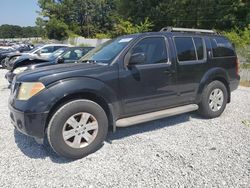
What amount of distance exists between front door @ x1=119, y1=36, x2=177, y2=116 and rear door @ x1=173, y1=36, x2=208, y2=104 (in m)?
0.22

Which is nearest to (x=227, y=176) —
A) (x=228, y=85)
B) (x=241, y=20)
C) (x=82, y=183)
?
(x=82, y=183)

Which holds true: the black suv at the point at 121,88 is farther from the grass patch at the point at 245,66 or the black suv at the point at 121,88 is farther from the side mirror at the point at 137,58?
the grass patch at the point at 245,66

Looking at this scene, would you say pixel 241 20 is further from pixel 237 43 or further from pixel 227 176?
pixel 227 176

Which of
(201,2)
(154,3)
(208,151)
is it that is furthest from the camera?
(154,3)

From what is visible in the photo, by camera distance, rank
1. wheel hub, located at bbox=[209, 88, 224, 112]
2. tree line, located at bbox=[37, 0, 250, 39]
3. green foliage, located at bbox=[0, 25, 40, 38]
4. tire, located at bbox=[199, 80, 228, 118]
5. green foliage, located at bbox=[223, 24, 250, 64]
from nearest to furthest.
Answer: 1. tire, located at bbox=[199, 80, 228, 118]
2. wheel hub, located at bbox=[209, 88, 224, 112]
3. green foliage, located at bbox=[223, 24, 250, 64]
4. tree line, located at bbox=[37, 0, 250, 39]
5. green foliage, located at bbox=[0, 25, 40, 38]

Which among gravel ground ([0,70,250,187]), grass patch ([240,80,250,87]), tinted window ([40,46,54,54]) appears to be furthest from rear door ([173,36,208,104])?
tinted window ([40,46,54,54])

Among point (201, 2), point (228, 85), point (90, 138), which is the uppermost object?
point (201, 2)

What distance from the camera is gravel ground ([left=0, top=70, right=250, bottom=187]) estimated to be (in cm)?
324

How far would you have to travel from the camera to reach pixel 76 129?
150 inches

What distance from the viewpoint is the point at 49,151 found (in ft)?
13.5

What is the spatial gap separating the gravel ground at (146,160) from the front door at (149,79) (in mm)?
594

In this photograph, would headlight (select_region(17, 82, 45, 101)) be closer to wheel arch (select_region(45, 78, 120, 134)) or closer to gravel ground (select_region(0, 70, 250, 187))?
wheel arch (select_region(45, 78, 120, 134))

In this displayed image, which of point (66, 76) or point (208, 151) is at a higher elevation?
point (66, 76)

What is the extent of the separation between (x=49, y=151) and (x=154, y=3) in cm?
2742
